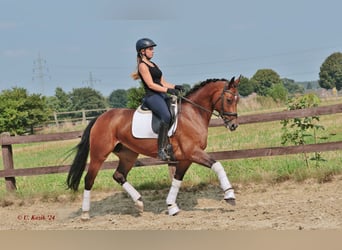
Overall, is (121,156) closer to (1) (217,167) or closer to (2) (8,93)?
(1) (217,167)

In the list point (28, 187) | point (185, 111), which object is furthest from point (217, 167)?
point (28, 187)

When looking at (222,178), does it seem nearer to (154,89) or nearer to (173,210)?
(173,210)

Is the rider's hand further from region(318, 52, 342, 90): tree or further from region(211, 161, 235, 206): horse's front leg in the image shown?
region(318, 52, 342, 90): tree

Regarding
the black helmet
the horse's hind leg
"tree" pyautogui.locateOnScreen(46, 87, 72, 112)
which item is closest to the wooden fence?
the horse's hind leg

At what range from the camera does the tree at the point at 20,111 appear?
36.3 metres

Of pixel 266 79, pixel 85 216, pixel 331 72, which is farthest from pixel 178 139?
pixel 331 72

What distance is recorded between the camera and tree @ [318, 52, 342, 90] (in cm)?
9006

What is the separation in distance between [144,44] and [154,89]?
70 cm

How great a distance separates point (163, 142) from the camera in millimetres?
6797

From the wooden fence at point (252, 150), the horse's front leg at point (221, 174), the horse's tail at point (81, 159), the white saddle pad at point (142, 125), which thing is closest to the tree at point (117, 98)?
the wooden fence at point (252, 150)

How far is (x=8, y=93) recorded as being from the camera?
40656 mm

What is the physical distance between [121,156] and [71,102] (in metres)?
74.0

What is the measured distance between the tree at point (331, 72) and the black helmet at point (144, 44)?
290 ft

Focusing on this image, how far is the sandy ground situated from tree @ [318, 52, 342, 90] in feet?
285
